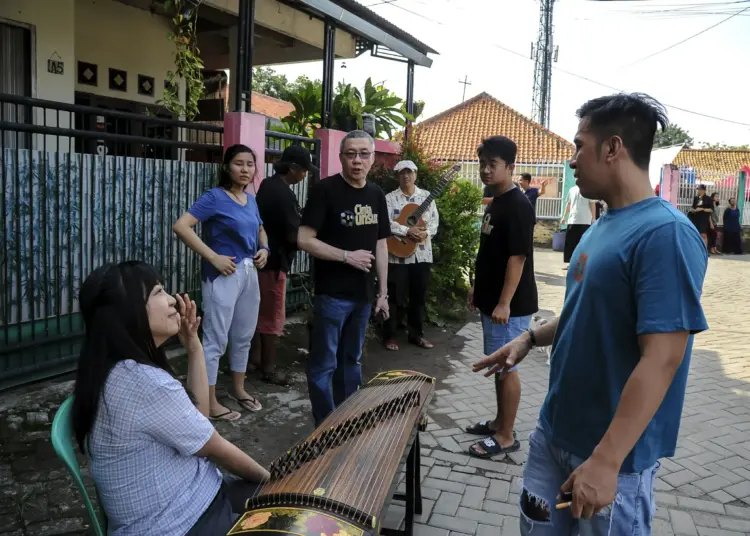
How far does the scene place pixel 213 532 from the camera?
6.99 feet

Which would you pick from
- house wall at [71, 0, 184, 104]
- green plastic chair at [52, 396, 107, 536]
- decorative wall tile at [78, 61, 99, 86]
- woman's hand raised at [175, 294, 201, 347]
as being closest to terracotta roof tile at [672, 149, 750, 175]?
house wall at [71, 0, 184, 104]

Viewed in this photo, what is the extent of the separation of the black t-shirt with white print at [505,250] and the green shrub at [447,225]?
3362 mm

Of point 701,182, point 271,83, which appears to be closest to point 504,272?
point 701,182

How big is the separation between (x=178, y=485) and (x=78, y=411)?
0.40 meters

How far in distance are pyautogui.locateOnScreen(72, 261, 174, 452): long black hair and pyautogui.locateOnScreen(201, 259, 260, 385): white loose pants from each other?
2446 mm

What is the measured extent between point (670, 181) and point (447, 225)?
17.2 meters

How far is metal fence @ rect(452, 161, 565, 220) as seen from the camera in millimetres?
24703

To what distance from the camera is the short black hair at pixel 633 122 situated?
1.94 m

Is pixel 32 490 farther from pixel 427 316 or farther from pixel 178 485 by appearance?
pixel 427 316

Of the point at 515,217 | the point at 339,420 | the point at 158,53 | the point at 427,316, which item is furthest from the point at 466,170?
the point at 339,420

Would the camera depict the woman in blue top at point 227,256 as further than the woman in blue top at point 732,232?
No

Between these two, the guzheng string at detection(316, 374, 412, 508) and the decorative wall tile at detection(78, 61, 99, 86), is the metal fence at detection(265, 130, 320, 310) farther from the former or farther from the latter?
the guzheng string at detection(316, 374, 412, 508)

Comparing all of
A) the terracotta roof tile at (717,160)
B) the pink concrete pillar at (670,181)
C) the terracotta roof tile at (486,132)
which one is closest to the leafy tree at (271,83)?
the terracotta roof tile at (486,132)

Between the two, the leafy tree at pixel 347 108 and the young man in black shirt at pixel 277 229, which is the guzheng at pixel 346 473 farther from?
the leafy tree at pixel 347 108
